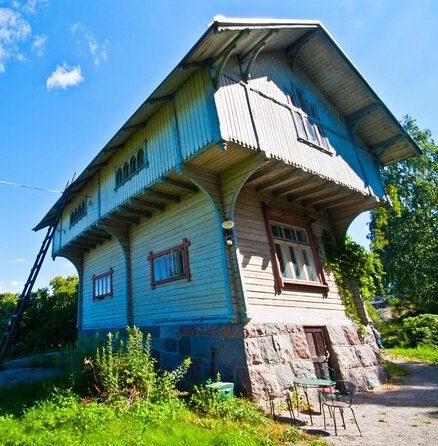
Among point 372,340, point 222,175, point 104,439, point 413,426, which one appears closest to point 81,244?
point 222,175

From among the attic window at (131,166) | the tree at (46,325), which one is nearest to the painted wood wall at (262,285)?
the attic window at (131,166)

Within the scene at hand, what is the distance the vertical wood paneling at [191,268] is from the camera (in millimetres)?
8547

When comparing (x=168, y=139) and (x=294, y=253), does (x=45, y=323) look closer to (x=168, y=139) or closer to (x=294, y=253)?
(x=168, y=139)

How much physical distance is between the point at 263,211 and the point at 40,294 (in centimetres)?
1907

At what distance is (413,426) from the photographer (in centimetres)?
625

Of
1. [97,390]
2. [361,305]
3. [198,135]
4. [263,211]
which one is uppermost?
[198,135]

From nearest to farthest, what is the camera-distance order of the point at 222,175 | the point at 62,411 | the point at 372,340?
the point at 62,411 → the point at 222,175 → the point at 372,340

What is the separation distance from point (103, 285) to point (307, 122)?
10.6m

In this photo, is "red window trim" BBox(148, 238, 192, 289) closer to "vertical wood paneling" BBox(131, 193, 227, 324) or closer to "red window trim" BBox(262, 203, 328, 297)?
"vertical wood paneling" BBox(131, 193, 227, 324)

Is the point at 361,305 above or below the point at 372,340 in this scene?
above

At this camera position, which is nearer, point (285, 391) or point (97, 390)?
point (97, 390)

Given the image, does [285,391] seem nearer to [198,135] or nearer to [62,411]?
[62,411]

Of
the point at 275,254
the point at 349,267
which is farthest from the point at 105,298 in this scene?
the point at 349,267

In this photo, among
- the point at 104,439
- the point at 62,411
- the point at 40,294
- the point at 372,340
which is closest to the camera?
the point at 104,439
